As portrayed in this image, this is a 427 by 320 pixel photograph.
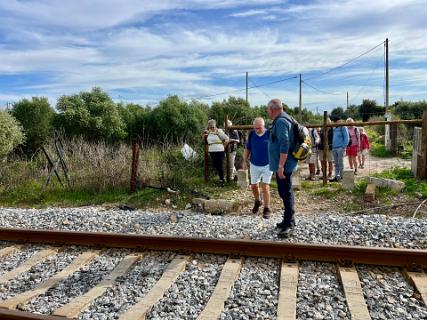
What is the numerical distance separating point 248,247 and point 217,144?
234 inches

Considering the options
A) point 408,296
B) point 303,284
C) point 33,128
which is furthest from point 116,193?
point 33,128

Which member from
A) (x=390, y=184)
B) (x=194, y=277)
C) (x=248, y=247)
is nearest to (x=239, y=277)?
(x=194, y=277)

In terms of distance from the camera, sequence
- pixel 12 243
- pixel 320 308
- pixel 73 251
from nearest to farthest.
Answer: pixel 320 308
pixel 73 251
pixel 12 243

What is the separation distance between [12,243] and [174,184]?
4.74m

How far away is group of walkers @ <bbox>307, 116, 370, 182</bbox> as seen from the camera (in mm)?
11031

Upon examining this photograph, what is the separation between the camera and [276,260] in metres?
4.97

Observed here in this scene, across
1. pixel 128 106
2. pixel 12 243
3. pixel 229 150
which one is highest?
pixel 128 106

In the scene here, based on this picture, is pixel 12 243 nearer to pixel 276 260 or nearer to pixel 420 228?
pixel 276 260

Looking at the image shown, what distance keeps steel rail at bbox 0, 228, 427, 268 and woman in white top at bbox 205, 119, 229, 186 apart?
17.7 ft

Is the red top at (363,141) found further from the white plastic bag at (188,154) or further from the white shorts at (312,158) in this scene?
the white plastic bag at (188,154)

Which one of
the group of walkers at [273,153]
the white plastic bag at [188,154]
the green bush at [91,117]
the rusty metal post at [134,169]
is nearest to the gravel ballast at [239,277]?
the group of walkers at [273,153]

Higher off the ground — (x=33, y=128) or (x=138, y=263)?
(x=33, y=128)

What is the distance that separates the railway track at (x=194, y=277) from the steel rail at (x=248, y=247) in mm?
12

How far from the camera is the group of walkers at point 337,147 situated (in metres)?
11.0
